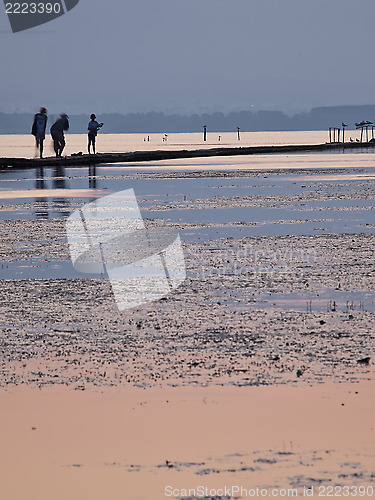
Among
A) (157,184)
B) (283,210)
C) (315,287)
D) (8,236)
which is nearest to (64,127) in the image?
(157,184)

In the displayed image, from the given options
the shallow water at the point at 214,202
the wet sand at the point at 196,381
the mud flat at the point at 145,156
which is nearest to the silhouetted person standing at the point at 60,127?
the mud flat at the point at 145,156

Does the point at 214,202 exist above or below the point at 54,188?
above

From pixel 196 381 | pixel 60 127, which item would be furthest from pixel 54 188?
pixel 196 381

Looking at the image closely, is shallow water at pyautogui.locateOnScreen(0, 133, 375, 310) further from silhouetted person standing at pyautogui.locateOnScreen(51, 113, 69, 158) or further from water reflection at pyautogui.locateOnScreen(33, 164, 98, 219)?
silhouetted person standing at pyautogui.locateOnScreen(51, 113, 69, 158)

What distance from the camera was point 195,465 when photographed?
615 centimetres

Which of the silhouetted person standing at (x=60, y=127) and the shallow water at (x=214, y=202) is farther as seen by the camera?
the silhouetted person standing at (x=60, y=127)

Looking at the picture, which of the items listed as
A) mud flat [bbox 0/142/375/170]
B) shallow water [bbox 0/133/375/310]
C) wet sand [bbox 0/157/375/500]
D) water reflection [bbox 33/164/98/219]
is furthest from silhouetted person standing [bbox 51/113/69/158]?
wet sand [bbox 0/157/375/500]

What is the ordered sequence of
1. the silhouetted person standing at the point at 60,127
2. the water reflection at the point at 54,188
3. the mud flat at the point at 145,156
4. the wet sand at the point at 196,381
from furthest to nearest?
the mud flat at the point at 145,156 → the silhouetted person standing at the point at 60,127 → the water reflection at the point at 54,188 → the wet sand at the point at 196,381

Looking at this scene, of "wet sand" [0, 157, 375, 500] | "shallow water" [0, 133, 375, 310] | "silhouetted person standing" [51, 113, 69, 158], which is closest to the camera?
"wet sand" [0, 157, 375, 500]

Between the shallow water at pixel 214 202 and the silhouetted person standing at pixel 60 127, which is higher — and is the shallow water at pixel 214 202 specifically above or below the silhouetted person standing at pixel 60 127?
below

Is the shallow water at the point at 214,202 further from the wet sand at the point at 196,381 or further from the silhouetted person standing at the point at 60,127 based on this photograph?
the silhouetted person standing at the point at 60,127

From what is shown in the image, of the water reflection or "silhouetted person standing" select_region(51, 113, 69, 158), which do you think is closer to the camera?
the water reflection

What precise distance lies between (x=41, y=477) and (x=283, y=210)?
725 inches

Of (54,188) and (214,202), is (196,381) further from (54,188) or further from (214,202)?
(54,188)
